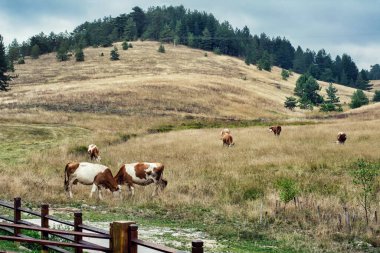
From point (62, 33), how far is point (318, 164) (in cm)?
14708

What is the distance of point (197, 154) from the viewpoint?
3131 cm

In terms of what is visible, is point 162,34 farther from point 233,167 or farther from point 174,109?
point 233,167

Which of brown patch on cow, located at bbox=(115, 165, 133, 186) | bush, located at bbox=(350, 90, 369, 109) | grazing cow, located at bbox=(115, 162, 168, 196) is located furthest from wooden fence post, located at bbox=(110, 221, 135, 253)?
bush, located at bbox=(350, 90, 369, 109)

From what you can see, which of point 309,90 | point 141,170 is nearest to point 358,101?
point 309,90

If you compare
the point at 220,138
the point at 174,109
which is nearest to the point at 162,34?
the point at 174,109

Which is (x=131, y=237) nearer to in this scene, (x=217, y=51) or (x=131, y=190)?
(x=131, y=190)

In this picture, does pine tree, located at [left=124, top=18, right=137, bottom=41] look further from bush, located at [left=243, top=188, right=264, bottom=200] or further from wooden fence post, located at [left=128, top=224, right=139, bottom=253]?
wooden fence post, located at [left=128, top=224, right=139, bottom=253]

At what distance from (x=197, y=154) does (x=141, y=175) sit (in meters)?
9.74

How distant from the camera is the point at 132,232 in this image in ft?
22.7

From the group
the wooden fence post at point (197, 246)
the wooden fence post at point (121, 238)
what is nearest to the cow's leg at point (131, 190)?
the wooden fence post at point (121, 238)

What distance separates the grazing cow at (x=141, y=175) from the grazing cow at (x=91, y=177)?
2.28 ft

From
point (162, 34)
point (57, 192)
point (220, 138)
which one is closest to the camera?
point (57, 192)

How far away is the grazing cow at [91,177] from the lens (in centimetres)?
2083

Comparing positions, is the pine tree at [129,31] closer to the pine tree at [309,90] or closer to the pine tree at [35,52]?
the pine tree at [35,52]
